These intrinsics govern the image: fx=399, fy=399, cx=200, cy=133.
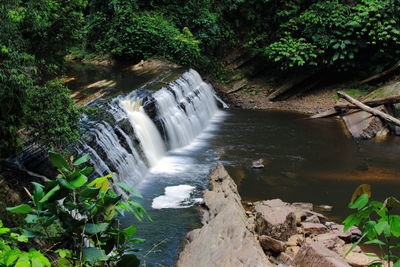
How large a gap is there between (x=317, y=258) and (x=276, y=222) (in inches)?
62.6

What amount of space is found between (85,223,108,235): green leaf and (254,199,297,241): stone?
468cm

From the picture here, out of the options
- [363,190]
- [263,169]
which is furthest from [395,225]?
[263,169]

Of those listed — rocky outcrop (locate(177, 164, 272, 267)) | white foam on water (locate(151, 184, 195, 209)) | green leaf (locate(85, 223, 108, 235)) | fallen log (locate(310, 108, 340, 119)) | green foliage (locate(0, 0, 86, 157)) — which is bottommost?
fallen log (locate(310, 108, 340, 119))

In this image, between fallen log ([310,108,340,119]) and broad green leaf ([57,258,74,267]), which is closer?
broad green leaf ([57,258,74,267])

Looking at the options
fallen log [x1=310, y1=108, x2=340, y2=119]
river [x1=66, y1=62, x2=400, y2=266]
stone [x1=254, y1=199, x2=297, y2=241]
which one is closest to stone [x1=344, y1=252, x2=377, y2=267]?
stone [x1=254, y1=199, x2=297, y2=241]

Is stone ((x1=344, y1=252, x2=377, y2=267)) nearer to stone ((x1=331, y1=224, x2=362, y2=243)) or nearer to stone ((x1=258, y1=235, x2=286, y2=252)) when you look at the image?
stone ((x1=331, y1=224, x2=362, y2=243))

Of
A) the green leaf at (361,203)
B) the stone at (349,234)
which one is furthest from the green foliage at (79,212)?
the stone at (349,234)

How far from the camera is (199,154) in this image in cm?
1147

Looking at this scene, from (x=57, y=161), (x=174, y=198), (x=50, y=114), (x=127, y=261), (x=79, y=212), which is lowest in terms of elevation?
(x=174, y=198)

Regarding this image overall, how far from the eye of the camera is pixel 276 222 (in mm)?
6523

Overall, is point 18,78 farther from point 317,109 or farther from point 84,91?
point 317,109

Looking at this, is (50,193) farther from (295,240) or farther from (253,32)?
(253,32)

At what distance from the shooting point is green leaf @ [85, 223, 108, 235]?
2229 mm

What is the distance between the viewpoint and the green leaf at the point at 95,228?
223 cm
